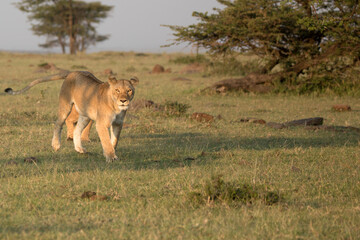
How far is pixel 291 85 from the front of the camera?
53.3 feet

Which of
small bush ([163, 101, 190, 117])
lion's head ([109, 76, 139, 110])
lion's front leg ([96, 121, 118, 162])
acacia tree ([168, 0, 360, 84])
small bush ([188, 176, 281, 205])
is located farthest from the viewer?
acacia tree ([168, 0, 360, 84])

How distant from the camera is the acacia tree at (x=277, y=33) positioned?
15.0m

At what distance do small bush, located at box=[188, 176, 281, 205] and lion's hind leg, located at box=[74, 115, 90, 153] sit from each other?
2.80 metres

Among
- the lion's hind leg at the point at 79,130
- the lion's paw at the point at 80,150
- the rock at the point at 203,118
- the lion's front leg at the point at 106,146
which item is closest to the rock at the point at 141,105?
the rock at the point at 203,118

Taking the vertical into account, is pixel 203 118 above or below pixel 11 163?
below

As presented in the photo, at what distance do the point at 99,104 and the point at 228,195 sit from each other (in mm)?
2666

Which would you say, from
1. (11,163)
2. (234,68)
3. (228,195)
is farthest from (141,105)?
(234,68)

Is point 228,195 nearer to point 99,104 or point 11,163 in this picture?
point 99,104

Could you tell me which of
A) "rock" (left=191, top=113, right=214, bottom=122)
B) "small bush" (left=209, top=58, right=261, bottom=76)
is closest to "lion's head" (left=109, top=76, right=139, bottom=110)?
"rock" (left=191, top=113, right=214, bottom=122)

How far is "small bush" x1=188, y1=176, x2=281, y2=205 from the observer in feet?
15.7

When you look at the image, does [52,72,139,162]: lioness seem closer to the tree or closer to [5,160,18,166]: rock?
[5,160,18,166]: rock

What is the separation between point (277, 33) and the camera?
15.4m

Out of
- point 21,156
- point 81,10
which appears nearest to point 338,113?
point 21,156

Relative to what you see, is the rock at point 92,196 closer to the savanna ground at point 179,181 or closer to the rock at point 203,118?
the savanna ground at point 179,181
